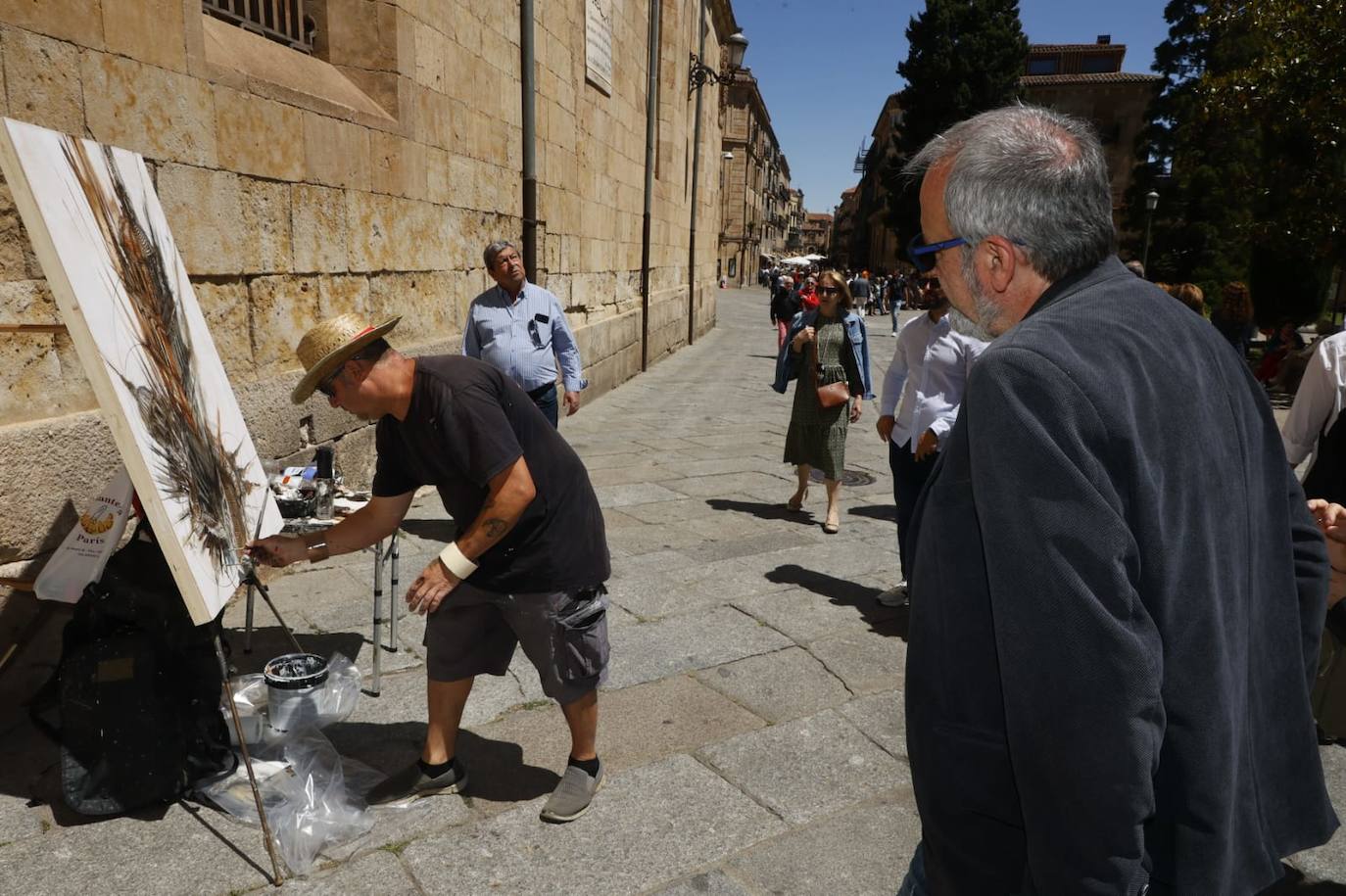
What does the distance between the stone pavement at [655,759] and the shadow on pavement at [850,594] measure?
0.02 m

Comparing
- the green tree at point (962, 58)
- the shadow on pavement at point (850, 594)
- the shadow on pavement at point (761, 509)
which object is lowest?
the shadow on pavement at point (761, 509)

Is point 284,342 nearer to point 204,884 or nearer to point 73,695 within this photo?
point 73,695

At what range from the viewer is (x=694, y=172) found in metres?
18.0

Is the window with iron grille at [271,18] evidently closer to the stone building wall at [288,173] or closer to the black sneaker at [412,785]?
the stone building wall at [288,173]

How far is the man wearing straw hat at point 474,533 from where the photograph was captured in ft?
7.49

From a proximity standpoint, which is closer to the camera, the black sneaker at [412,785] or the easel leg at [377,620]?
the black sneaker at [412,785]

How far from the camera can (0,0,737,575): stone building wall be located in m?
3.23

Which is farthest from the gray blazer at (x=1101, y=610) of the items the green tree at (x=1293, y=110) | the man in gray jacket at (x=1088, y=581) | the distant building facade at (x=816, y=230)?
the distant building facade at (x=816, y=230)

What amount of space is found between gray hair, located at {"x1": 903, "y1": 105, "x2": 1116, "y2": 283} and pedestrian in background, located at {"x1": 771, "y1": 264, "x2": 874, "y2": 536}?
4137mm

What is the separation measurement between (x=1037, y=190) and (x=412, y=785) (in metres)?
2.41

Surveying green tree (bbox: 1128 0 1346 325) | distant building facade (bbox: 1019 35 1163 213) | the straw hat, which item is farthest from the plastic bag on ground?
distant building facade (bbox: 1019 35 1163 213)

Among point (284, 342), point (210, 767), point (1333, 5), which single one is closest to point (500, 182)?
point (284, 342)

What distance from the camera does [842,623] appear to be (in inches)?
164

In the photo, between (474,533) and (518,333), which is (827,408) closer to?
(518,333)
